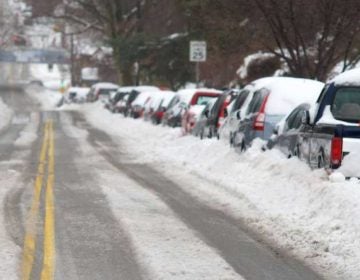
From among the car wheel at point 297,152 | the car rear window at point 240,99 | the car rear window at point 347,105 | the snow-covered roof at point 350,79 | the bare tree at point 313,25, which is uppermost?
the bare tree at point 313,25

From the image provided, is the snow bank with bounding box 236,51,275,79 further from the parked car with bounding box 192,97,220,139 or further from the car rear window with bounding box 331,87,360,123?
the car rear window with bounding box 331,87,360,123

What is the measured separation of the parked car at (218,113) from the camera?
18.1 meters

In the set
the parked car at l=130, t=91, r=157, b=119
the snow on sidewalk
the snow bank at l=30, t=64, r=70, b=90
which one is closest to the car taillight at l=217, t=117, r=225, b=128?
the snow on sidewalk

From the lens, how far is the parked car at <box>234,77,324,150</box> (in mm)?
13734

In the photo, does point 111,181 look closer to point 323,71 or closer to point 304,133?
point 304,133

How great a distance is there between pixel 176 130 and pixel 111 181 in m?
10.3

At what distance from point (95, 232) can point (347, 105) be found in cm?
383

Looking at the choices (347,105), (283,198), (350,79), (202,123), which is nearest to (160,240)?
(283,198)

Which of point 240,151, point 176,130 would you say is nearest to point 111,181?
point 240,151

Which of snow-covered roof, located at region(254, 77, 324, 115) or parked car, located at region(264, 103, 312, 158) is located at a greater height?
snow-covered roof, located at region(254, 77, 324, 115)

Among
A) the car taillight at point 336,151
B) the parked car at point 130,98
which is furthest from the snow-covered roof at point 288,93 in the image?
the parked car at point 130,98

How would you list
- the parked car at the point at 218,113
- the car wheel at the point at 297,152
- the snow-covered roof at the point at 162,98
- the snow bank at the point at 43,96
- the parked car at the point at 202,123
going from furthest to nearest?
1. the snow bank at the point at 43,96
2. the snow-covered roof at the point at 162,98
3. the parked car at the point at 202,123
4. the parked car at the point at 218,113
5. the car wheel at the point at 297,152

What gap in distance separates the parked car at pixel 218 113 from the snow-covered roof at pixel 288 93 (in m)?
3.86

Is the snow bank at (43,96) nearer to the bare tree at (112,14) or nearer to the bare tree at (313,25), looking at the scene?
the bare tree at (112,14)
